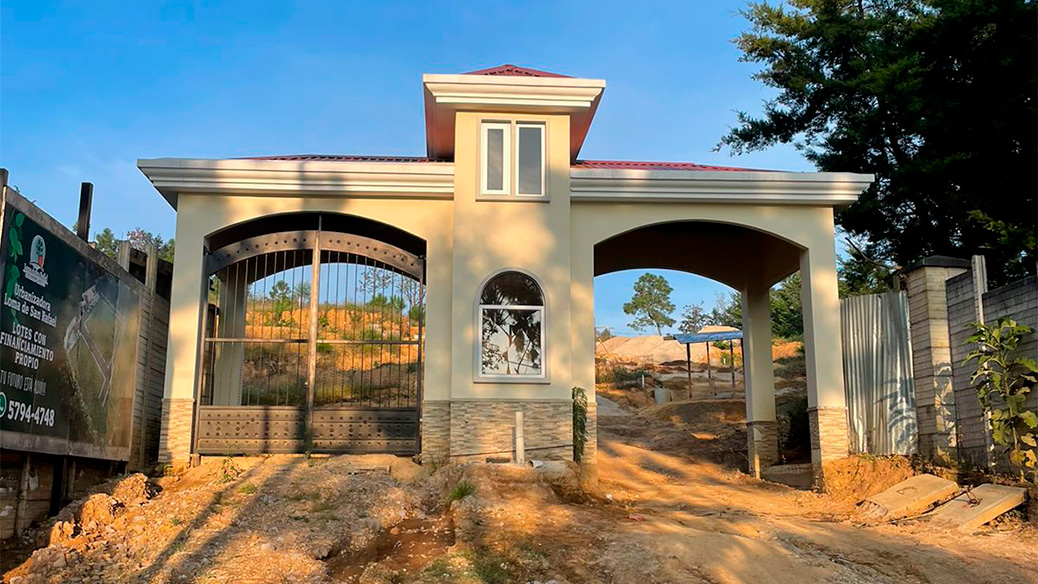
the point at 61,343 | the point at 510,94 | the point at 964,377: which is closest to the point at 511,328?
the point at 510,94

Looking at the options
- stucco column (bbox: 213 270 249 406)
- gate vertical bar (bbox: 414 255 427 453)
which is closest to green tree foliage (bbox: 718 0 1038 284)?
gate vertical bar (bbox: 414 255 427 453)

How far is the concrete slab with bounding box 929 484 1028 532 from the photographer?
9.41m

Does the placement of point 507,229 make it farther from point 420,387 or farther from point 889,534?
point 889,534

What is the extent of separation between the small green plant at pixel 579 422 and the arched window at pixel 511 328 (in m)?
0.76

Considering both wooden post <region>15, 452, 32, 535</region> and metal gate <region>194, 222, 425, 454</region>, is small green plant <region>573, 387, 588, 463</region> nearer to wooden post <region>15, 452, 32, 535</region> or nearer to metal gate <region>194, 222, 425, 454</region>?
metal gate <region>194, 222, 425, 454</region>

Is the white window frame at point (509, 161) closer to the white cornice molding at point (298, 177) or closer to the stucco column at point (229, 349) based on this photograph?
the white cornice molding at point (298, 177)

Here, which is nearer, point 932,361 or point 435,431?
point 932,361

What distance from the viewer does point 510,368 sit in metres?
12.0

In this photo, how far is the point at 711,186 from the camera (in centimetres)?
1275

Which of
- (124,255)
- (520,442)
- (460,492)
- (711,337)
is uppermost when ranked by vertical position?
(711,337)

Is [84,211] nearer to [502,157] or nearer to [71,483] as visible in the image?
[71,483]

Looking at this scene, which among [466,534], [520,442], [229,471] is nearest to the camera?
[466,534]

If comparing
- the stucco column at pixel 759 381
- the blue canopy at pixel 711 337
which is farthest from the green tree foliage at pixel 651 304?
the stucco column at pixel 759 381

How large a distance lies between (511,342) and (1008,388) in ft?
19.8
